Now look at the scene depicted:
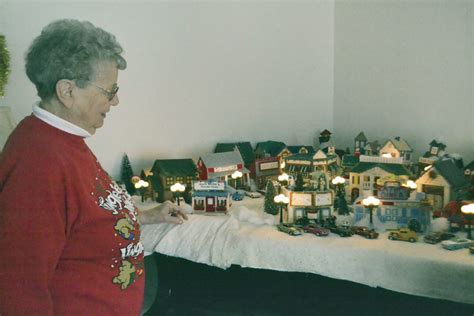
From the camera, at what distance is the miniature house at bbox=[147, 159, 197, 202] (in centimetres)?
215

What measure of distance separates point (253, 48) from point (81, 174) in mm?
2022

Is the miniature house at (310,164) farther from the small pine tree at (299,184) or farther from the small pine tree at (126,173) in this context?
the small pine tree at (126,173)

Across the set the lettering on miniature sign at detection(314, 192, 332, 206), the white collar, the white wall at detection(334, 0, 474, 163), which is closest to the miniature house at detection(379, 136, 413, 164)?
the white wall at detection(334, 0, 474, 163)

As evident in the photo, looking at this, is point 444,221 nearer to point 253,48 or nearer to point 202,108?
point 202,108

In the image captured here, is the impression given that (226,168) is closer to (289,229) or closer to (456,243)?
(289,229)

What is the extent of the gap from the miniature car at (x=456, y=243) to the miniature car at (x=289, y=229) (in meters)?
0.48

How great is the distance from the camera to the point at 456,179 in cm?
187

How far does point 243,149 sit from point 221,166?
408 millimetres

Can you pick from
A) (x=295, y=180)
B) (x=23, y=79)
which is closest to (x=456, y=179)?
(x=295, y=180)

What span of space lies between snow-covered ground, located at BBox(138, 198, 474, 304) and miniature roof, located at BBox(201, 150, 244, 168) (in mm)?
334

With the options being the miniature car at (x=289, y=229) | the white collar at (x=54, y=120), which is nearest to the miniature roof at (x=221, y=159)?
the miniature car at (x=289, y=229)

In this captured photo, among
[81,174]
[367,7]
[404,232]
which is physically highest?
[367,7]

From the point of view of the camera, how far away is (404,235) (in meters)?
1.62

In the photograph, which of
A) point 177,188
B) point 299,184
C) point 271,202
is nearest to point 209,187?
point 177,188
